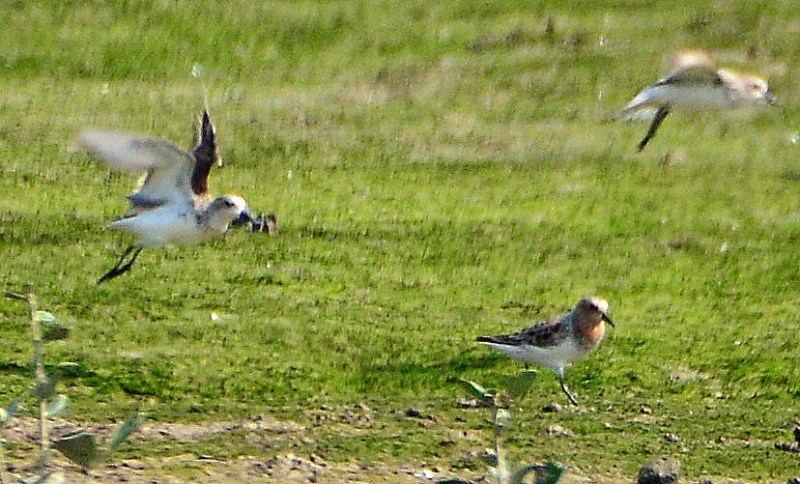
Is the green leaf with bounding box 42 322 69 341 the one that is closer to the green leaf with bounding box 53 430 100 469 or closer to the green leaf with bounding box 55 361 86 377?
the green leaf with bounding box 55 361 86 377

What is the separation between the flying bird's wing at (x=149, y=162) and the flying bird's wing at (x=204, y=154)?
0.34 metres

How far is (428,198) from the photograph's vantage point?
11633 mm

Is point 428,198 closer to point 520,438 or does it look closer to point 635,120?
point 635,120

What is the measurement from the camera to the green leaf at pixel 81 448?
325 centimetres

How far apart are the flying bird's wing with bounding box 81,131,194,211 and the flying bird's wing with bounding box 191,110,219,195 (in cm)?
34

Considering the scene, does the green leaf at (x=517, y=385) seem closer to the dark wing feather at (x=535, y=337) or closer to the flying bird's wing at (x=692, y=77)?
the dark wing feather at (x=535, y=337)

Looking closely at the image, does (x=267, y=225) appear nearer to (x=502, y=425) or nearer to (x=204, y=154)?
(x=204, y=154)

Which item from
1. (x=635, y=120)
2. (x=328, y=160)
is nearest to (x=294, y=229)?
(x=328, y=160)

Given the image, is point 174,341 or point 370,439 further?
point 174,341

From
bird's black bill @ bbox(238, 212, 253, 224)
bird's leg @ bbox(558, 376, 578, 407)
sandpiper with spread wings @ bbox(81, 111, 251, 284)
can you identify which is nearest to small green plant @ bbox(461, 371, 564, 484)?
bird's leg @ bbox(558, 376, 578, 407)

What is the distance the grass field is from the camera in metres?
7.32

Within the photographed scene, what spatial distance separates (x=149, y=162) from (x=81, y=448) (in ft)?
15.8

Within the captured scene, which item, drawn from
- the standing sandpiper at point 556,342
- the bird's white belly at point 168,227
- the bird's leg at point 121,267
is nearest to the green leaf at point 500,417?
the standing sandpiper at point 556,342

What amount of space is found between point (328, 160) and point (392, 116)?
157cm
